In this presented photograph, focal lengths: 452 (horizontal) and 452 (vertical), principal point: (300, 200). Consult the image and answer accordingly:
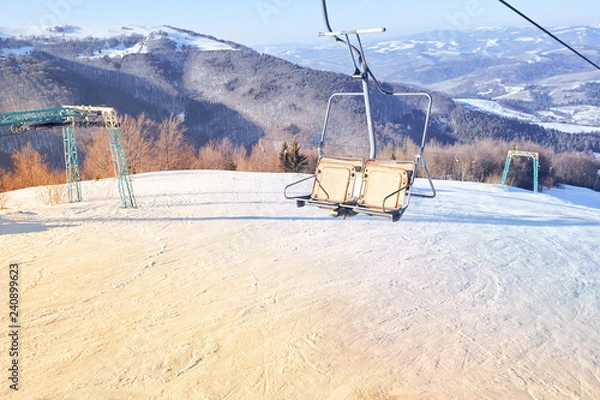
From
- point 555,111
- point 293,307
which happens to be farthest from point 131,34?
point 293,307

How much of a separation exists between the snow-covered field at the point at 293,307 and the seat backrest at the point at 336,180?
2.77 metres

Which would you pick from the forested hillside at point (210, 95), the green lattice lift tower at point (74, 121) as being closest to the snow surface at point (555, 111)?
the forested hillside at point (210, 95)

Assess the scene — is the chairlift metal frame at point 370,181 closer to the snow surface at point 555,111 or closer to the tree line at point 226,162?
the tree line at point 226,162

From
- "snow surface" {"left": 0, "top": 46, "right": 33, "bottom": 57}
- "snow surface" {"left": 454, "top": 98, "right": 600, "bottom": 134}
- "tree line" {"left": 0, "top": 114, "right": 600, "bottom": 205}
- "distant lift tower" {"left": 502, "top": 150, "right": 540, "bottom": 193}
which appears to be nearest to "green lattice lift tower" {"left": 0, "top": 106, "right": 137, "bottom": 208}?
"tree line" {"left": 0, "top": 114, "right": 600, "bottom": 205}

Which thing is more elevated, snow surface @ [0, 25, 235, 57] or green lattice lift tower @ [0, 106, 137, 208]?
snow surface @ [0, 25, 235, 57]

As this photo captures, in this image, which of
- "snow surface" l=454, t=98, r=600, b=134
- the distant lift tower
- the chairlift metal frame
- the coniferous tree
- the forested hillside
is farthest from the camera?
"snow surface" l=454, t=98, r=600, b=134

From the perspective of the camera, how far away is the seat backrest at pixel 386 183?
6.86 meters

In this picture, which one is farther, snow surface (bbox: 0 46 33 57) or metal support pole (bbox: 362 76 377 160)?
snow surface (bbox: 0 46 33 57)

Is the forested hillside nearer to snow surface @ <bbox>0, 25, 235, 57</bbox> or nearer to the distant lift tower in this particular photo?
snow surface @ <bbox>0, 25, 235, 57</bbox>

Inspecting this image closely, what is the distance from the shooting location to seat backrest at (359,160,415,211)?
22.5ft

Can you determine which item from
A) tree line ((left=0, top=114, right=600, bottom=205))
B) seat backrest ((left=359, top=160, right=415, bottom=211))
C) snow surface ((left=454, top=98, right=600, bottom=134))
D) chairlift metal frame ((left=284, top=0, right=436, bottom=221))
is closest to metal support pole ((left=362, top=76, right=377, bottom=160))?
chairlift metal frame ((left=284, top=0, right=436, bottom=221))

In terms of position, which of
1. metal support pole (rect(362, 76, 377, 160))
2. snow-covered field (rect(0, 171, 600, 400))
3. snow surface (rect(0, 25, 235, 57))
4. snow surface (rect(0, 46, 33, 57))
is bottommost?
snow-covered field (rect(0, 171, 600, 400))

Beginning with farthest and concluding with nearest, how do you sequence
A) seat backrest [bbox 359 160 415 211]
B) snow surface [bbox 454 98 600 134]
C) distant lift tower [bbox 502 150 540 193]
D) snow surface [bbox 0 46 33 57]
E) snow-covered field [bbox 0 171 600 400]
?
snow surface [bbox 454 98 600 134] < snow surface [bbox 0 46 33 57] < distant lift tower [bbox 502 150 540 193] < snow-covered field [bbox 0 171 600 400] < seat backrest [bbox 359 160 415 211]

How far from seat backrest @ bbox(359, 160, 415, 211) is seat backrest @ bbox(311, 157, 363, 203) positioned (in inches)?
9.4
